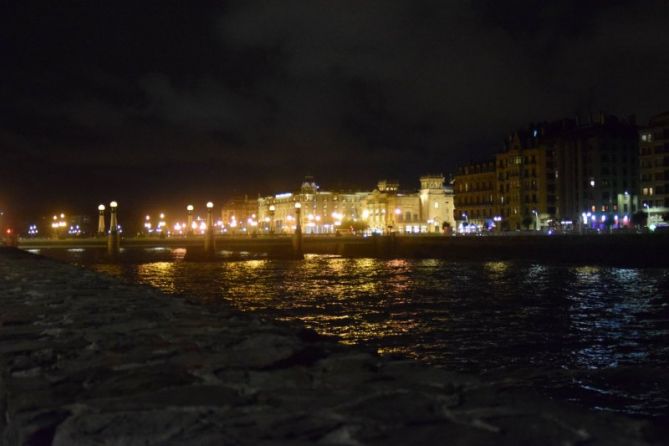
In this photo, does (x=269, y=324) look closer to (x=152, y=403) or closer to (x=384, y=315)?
(x=152, y=403)

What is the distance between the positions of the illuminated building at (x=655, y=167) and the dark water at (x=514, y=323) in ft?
242

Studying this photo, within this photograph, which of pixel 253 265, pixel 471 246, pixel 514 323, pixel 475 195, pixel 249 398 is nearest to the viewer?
pixel 249 398

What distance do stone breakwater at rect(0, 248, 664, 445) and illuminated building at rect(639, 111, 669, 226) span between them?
365 ft

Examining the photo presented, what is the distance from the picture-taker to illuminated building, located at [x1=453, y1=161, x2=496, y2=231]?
142 meters

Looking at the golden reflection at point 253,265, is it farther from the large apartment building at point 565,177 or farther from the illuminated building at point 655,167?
the illuminated building at point 655,167

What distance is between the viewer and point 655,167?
108312 millimetres

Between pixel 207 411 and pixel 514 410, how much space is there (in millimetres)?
1739

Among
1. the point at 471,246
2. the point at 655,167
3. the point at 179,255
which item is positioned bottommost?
the point at 179,255

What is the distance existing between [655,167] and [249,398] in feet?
377

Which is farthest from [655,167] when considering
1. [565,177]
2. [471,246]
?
[471,246]

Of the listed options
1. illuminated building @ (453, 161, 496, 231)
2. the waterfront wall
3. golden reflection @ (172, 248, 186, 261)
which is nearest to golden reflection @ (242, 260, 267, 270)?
the waterfront wall

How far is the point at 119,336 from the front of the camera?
23.4ft

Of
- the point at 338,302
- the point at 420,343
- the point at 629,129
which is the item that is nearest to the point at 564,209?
the point at 629,129

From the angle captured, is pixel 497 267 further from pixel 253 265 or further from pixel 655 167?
pixel 655 167
